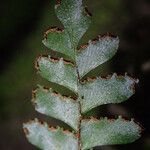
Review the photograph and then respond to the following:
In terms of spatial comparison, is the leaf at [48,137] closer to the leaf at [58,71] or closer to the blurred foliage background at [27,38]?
the leaf at [58,71]

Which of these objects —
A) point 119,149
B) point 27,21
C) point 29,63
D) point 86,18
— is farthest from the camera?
point 27,21

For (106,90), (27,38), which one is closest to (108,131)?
(106,90)

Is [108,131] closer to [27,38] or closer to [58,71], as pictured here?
[58,71]

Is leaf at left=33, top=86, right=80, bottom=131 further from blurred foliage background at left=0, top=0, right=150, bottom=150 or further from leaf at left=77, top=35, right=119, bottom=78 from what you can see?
blurred foliage background at left=0, top=0, right=150, bottom=150

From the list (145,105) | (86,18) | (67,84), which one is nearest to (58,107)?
(67,84)

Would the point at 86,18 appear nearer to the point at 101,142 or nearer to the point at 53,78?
the point at 53,78

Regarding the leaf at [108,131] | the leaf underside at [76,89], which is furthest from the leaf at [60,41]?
the leaf at [108,131]
